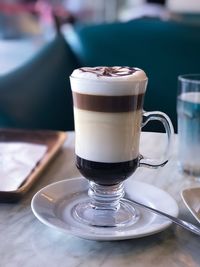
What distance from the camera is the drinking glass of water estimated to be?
786 mm

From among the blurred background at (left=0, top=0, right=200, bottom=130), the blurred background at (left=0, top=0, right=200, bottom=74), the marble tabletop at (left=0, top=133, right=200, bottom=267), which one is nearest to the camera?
the marble tabletop at (left=0, top=133, right=200, bottom=267)

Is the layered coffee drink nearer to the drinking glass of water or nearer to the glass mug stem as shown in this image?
the glass mug stem

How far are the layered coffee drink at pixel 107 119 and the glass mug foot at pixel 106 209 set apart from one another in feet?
0.05

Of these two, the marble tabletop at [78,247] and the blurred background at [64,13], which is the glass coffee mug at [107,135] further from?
the blurred background at [64,13]

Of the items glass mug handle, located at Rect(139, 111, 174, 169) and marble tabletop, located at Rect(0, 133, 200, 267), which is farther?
glass mug handle, located at Rect(139, 111, 174, 169)

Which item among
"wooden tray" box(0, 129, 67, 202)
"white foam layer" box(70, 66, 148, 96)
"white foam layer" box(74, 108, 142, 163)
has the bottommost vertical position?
"wooden tray" box(0, 129, 67, 202)

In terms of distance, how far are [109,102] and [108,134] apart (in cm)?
4

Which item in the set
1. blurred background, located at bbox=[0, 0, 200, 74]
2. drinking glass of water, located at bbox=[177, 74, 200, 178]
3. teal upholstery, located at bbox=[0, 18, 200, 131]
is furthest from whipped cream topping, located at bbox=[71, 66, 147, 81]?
blurred background, located at bbox=[0, 0, 200, 74]

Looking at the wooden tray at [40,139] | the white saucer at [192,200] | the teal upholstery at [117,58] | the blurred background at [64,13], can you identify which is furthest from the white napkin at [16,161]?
the blurred background at [64,13]

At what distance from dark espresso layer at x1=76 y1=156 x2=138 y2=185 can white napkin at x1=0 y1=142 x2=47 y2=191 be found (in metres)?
0.11

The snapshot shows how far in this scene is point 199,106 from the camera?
79 centimetres

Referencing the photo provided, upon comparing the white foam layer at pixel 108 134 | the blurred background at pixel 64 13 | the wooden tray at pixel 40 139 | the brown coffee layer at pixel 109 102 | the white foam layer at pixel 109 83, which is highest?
the white foam layer at pixel 109 83

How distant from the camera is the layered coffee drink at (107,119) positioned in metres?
0.56

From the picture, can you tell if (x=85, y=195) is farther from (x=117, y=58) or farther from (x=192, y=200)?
(x=117, y=58)
